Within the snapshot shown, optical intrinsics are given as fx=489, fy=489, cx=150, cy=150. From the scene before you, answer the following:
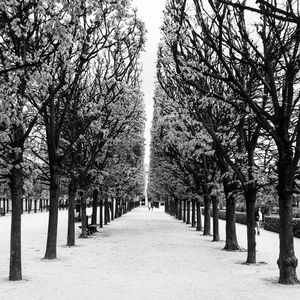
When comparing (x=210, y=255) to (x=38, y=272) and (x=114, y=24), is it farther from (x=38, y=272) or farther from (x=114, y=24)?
(x=114, y=24)

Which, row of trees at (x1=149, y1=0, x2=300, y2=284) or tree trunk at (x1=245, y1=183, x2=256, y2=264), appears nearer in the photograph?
row of trees at (x1=149, y1=0, x2=300, y2=284)

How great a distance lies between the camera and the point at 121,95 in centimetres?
1978

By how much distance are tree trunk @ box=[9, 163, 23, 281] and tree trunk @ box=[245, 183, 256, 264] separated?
7.05 meters

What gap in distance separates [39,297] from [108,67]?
46.6 feet

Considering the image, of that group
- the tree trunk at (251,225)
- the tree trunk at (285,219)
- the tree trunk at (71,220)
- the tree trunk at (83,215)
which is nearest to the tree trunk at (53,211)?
the tree trunk at (71,220)

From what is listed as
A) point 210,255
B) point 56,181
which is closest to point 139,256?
point 210,255

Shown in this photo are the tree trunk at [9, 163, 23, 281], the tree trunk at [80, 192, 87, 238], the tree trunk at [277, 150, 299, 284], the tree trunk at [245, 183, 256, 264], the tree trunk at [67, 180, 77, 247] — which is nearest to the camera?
the tree trunk at [9, 163, 23, 281]

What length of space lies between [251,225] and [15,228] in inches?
285

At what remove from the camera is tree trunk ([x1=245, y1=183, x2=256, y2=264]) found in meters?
14.9

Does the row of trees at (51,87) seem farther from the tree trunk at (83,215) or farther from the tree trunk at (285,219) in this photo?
the tree trunk at (285,219)

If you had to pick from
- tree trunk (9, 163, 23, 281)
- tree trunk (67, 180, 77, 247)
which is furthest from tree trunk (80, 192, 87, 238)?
tree trunk (9, 163, 23, 281)

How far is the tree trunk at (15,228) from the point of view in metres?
11.2

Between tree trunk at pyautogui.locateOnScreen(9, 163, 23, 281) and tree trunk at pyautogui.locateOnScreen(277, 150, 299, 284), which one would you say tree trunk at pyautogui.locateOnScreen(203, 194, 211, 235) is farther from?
tree trunk at pyautogui.locateOnScreen(9, 163, 23, 281)

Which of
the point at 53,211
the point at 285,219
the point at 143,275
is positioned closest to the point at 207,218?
the point at 53,211
